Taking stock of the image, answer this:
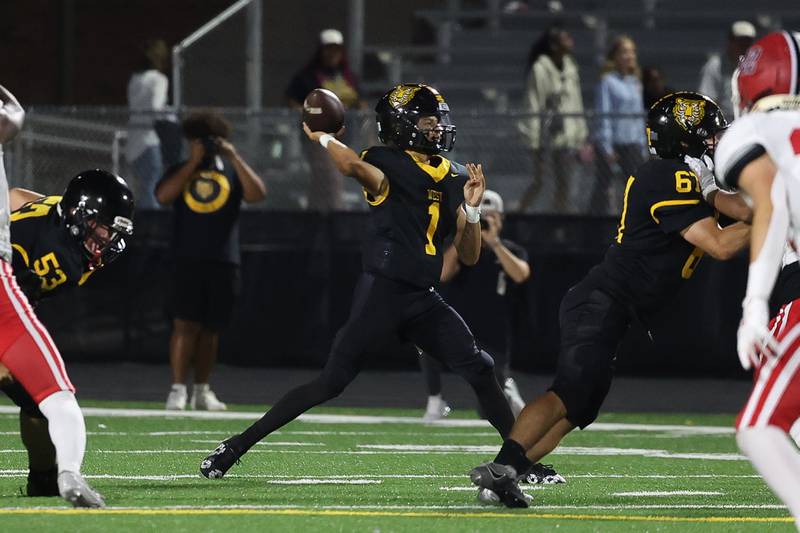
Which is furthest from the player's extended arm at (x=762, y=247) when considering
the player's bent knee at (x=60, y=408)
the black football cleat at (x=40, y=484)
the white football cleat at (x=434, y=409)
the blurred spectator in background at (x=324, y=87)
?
the blurred spectator in background at (x=324, y=87)

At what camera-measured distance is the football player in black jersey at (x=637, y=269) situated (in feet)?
23.0

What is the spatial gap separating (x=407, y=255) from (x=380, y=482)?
1041mm

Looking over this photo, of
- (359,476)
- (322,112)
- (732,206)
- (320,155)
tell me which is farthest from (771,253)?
(320,155)

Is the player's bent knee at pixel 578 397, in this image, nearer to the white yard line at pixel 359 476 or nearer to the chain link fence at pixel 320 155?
the white yard line at pixel 359 476

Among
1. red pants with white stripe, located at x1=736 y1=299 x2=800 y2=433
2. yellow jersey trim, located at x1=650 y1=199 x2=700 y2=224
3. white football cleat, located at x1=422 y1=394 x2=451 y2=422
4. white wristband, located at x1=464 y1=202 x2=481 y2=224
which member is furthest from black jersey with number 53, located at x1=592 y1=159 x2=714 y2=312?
white football cleat, located at x1=422 y1=394 x2=451 y2=422

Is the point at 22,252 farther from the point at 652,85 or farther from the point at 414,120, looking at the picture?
the point at 652,85

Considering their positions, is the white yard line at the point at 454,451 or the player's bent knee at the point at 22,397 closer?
the player's bent knee at the point at 22,397

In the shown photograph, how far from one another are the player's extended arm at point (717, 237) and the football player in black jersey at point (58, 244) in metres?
2.29

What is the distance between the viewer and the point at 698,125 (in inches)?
286

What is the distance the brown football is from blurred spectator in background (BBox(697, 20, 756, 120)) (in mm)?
6915

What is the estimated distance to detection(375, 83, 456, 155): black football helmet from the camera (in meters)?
7.83

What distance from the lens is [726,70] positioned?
1723 cm

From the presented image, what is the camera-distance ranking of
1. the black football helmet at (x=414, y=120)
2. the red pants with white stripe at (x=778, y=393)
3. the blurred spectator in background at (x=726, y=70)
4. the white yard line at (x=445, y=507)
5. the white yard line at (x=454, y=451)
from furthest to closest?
the blurred spectator in background at (x=726, y=70), the white yard line at (x=454, y=451), the black football helmet at (x=414, y=120), the white yard line at (x=445, y=507), the red pants with white stripe at (x=778, y=393)

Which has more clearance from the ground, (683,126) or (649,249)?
(683,126)
